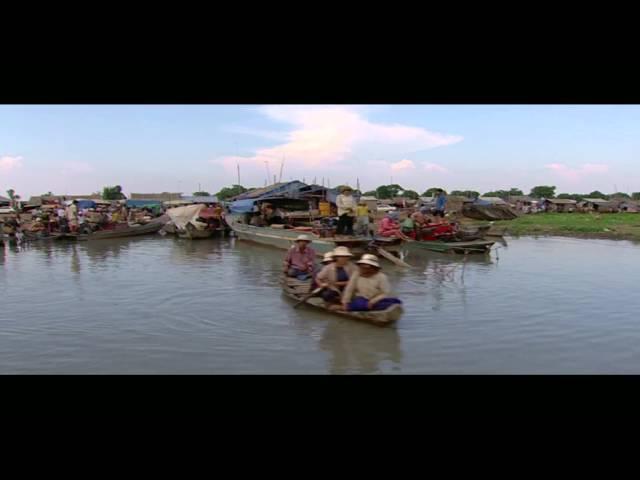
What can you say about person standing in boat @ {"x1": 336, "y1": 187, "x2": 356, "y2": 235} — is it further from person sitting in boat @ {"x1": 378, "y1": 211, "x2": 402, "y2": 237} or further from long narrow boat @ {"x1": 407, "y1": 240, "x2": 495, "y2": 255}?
long narrow boat @ {"x1": 407, "y1": 240, "x2": 495, "y2": 255}

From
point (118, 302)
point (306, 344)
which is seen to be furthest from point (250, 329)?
point (118, 302)

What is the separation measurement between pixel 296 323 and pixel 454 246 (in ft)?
29.3

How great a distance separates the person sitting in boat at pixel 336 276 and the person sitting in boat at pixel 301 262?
1188mm

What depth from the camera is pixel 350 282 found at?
753cm

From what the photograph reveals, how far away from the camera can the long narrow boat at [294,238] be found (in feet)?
45.1

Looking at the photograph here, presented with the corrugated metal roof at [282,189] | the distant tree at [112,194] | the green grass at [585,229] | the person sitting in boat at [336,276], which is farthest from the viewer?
the distant tree at [112,194]

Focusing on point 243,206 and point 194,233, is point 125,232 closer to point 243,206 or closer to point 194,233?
point 194,233

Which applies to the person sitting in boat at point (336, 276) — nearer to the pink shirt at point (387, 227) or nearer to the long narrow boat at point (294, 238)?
the long narrow boat at point (294, 238)

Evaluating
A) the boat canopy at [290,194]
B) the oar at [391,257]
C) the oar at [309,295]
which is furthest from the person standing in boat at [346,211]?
the boat canopy at [290,194]

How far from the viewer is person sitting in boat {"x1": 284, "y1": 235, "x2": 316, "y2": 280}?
9.41m

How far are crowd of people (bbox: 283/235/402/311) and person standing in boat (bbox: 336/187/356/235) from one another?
482 centimetres
